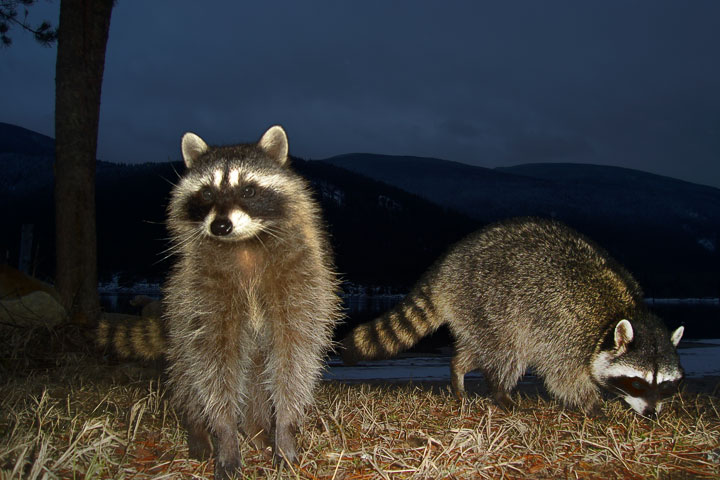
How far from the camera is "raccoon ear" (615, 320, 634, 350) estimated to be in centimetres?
404

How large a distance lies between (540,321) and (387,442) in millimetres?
2134

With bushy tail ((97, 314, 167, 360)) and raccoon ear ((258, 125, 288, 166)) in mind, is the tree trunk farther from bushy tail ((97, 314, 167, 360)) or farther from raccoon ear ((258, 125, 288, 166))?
raccoon ear ((258, 125, 288, 166))

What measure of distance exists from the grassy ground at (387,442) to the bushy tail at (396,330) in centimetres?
43

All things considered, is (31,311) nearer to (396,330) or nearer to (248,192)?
(396,330)

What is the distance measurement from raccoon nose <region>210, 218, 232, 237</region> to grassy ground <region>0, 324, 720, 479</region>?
1.09 meters

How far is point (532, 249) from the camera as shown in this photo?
4.89 m

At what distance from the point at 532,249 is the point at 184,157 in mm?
3084

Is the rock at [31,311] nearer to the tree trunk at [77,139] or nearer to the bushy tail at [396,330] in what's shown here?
the tree trunk at [77,139]

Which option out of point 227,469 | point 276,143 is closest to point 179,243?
point 276,143

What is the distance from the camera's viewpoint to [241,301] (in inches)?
111

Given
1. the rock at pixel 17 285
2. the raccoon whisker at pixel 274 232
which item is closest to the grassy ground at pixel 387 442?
the raccoon whisker at pixel 274 232

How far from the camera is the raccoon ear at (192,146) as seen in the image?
3.22 m

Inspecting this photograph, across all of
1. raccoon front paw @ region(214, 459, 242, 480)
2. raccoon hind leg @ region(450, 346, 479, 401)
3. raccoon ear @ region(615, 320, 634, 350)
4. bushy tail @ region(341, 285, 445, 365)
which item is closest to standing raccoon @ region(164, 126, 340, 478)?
raccoon front paw @ region(214, 459, 242, 480)

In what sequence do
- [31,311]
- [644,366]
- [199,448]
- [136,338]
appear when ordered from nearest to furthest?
[199,448] → [136,338] → [644,366] → [31,311]
